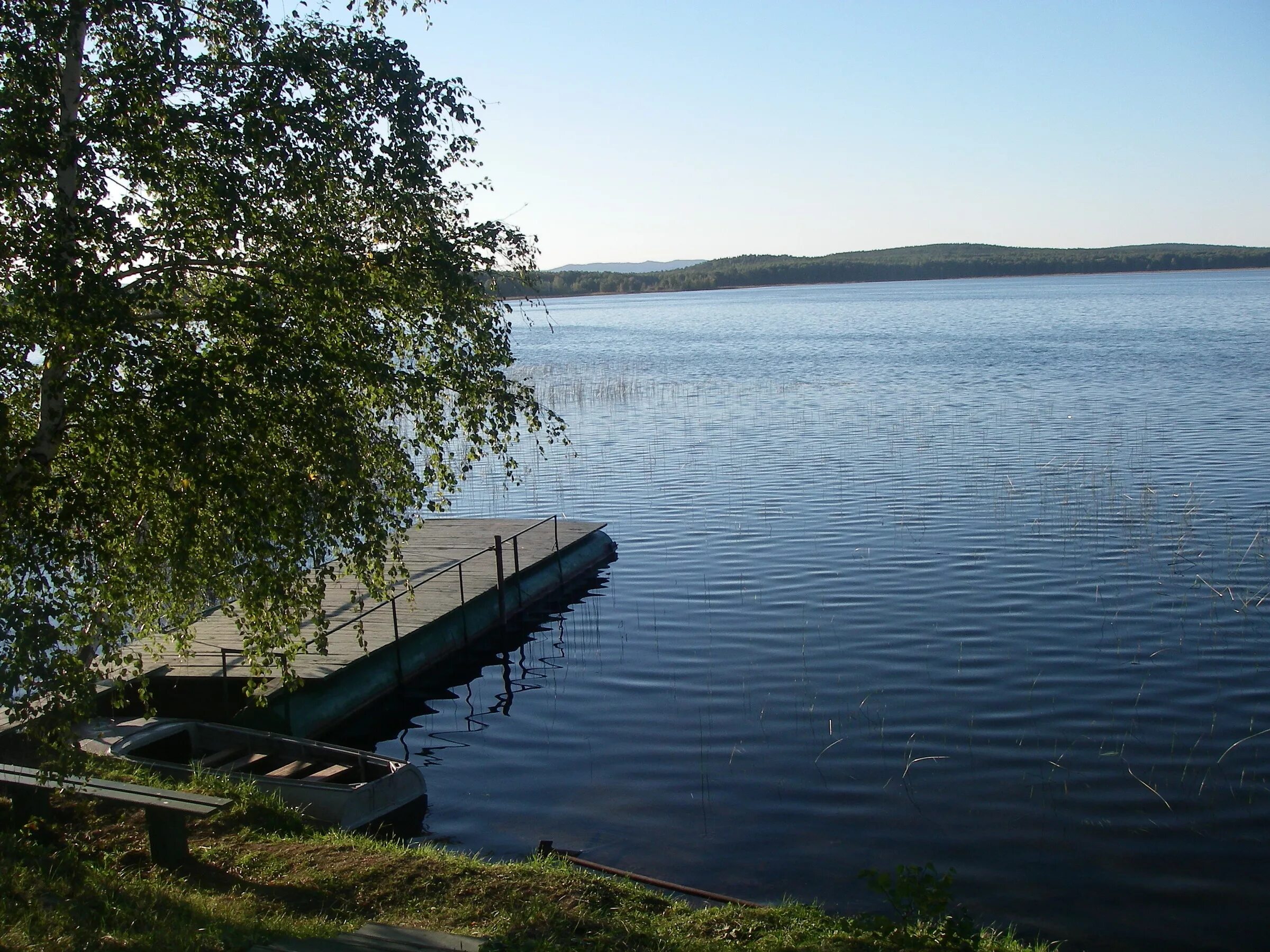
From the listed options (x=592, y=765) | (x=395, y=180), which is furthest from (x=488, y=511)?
(x=395, y=180)

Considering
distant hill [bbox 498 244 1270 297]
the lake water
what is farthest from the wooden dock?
distant hill [bbox 498 244 1270 297]

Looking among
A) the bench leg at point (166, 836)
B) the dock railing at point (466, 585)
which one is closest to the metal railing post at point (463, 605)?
the dock railing at point (466, 585)

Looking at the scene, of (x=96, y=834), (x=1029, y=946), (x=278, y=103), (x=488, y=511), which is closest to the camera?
(x=278, y=103)

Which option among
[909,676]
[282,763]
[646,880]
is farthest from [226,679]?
[909,676]

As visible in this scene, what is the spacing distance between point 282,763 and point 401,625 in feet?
17.0

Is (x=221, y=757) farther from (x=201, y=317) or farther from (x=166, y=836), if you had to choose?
(x=201, y=317)

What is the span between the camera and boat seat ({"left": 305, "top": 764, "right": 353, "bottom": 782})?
1186cm

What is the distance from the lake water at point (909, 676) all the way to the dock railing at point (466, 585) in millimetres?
825

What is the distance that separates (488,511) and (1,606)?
21.1 meters

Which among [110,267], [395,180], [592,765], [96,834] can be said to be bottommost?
[592,765]

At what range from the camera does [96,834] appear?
31.3ft

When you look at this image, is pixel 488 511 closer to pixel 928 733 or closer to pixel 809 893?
pixel 928 733

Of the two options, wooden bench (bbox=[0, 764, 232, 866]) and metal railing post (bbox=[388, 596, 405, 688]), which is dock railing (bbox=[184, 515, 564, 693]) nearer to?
metal railing post (bbox=[388, 596, 405, 688])

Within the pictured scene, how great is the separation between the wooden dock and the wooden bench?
1463mm
